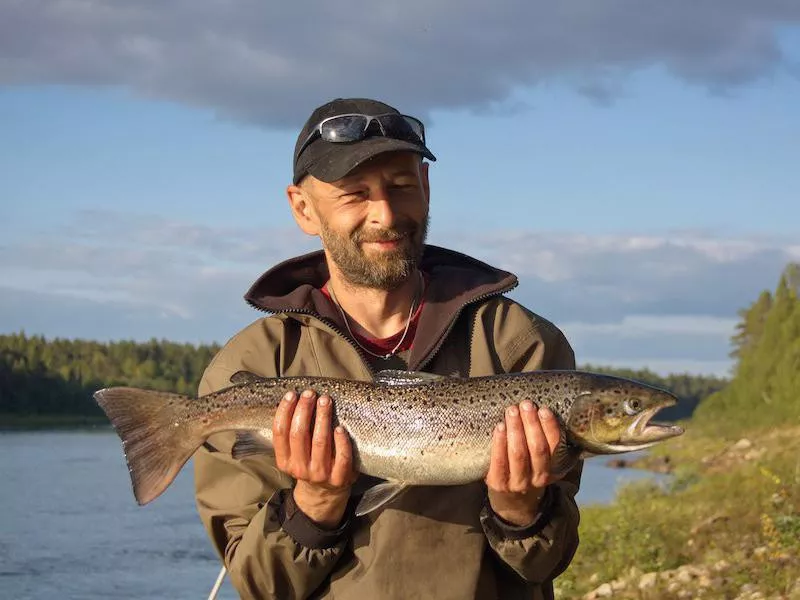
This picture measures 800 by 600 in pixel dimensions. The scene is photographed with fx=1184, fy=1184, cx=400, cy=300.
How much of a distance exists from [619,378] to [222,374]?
62.0 inches

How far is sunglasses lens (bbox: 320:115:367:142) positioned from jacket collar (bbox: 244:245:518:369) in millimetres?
560

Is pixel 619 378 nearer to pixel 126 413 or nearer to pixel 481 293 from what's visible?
pixel 481 293

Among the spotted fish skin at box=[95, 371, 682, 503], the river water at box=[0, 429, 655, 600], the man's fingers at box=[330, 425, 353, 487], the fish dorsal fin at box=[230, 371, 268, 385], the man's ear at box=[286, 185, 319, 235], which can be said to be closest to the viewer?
the man's fingers at box=[330, 425, 353, 487]

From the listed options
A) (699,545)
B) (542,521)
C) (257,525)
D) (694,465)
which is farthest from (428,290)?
(694,465)

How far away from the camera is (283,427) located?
4258 mm

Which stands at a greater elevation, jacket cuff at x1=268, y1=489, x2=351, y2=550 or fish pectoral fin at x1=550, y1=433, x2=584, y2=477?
fish pectoral fin at x1=550, y1=433, x2=584, y2=477

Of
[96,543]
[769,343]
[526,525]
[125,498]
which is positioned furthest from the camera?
[769,343]

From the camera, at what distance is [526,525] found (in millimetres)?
4230

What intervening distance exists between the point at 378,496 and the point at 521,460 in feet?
1.74

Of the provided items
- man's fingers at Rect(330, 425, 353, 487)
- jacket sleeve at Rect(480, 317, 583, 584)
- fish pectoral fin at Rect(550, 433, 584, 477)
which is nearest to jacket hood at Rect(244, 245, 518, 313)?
jacket sleeve at Rect(480, 317, 583, 584)

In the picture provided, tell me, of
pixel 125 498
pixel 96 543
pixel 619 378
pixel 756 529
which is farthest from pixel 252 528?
pixel 125 498

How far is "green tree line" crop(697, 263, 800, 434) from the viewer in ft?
193

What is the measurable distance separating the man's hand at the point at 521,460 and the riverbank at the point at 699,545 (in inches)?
204

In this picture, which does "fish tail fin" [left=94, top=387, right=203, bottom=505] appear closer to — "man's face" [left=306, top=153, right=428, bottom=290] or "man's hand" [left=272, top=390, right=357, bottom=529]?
"man's hand" [left=272, top=390, right=357, bottom=529]
